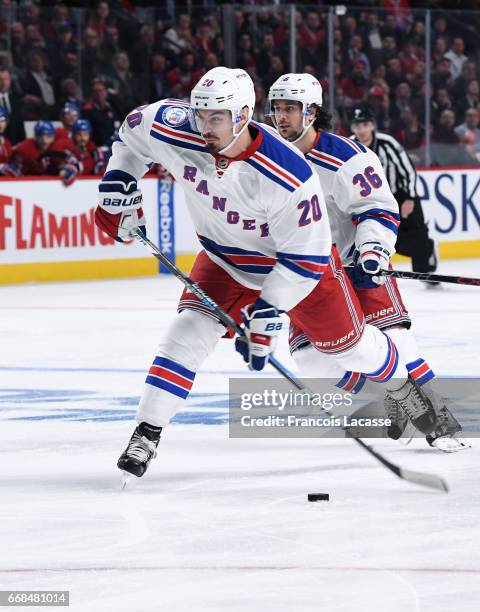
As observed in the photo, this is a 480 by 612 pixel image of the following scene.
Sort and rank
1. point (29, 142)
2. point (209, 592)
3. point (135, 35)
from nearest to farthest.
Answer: point (209, 592), point (29, 142), point (135, 35)

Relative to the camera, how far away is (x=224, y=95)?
3828 mm

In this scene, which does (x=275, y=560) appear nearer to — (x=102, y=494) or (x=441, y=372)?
(x=102, y=494)

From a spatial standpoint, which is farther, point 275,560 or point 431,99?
point 431,99

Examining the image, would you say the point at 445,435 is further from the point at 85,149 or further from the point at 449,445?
the point at 85,149

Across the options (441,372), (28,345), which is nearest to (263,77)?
(28,345)

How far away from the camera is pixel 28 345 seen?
22.8ft

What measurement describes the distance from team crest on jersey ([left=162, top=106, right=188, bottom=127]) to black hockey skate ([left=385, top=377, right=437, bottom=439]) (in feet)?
3.85

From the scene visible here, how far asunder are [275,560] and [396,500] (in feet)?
2.45

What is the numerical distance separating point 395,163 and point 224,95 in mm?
4754

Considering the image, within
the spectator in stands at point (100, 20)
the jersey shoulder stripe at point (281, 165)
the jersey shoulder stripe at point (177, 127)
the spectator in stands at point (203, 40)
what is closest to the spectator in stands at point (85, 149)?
the spectator in stands at point (100, 20)

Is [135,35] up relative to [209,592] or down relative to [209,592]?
up

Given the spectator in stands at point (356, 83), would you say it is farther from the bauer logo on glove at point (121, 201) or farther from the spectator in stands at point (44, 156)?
the bauer logo on glove at point (121, 201)

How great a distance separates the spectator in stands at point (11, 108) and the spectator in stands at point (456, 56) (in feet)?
13.3

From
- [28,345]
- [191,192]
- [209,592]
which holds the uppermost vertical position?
[191,192]
